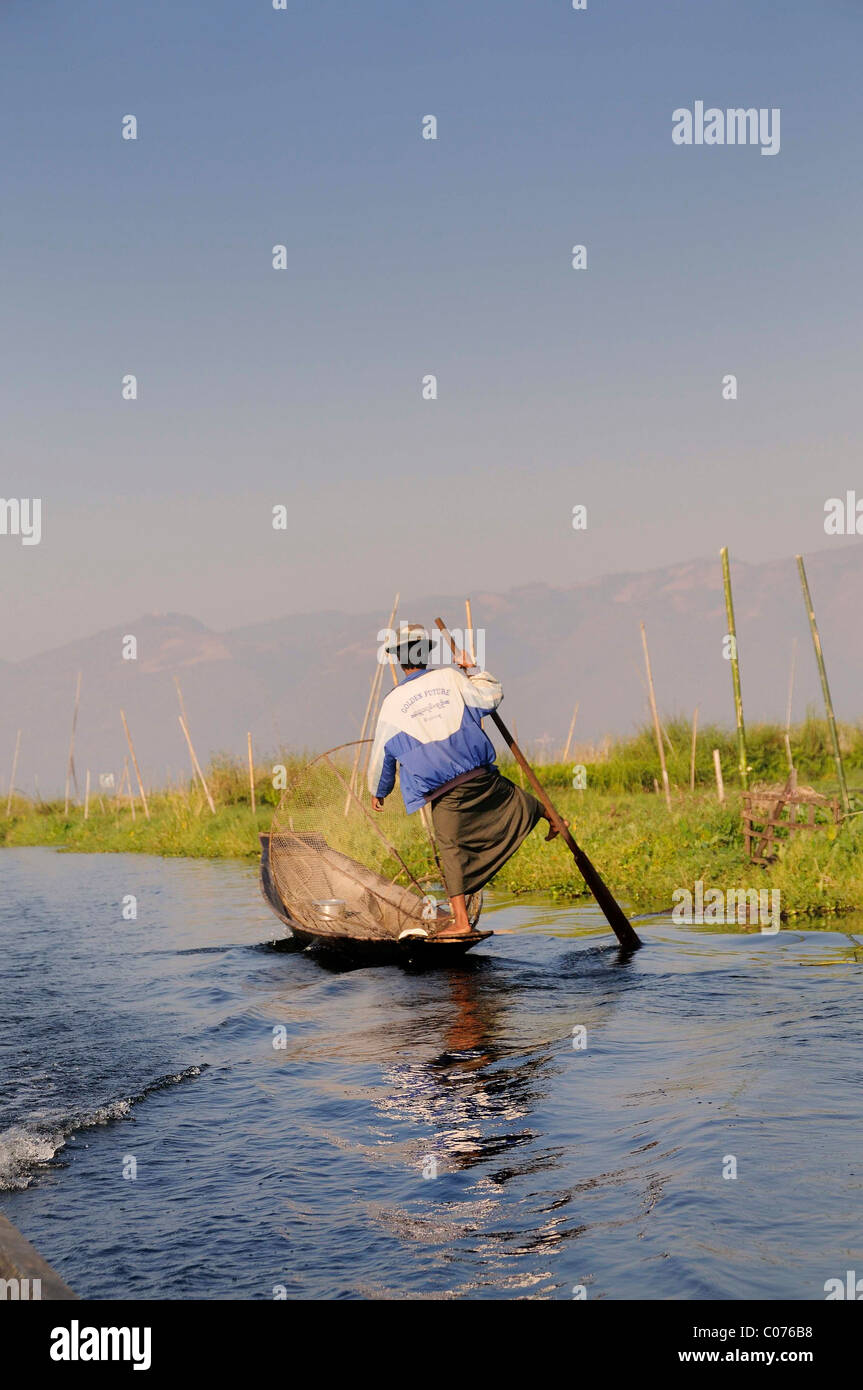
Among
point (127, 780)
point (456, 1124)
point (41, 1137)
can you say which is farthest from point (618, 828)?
point (127, 780)

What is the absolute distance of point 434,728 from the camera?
337 inches

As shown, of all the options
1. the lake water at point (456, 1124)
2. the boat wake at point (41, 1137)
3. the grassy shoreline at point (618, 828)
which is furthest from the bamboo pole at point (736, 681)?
the boat wake at point (41, 1137)

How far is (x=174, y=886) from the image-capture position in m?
16.9

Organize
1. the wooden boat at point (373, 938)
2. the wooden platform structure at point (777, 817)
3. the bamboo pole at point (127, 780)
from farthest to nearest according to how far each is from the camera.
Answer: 1. the bamboo pole at point (127, 780)
2. the wooden platform structure at point (777, 817)
3. the wooden boat at point (373, 938)

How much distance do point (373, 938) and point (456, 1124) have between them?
13.1ft

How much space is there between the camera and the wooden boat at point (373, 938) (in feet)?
29.9

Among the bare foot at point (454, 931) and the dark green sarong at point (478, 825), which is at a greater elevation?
the dark green sarong at point (478, 825)

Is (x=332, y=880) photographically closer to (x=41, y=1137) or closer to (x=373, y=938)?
(x=373, y=938)

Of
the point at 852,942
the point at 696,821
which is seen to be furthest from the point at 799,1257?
the point at 696,821

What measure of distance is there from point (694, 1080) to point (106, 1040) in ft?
12.3

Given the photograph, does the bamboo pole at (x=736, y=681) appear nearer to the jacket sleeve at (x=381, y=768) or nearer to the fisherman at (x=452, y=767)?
the fisherman at (x=452, y=767)

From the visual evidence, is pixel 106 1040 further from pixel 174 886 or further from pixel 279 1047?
pixel 174 886

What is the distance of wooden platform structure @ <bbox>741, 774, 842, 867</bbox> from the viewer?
1084cm

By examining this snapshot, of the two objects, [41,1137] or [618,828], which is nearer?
[41,1137]
